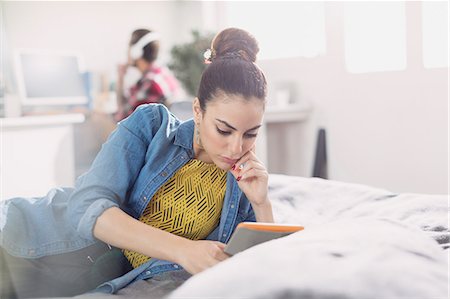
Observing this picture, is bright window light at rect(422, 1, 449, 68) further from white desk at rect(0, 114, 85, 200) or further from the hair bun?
the hair bun

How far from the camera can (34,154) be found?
6.57ft

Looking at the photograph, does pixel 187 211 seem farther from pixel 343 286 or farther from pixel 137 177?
pixel 343 286

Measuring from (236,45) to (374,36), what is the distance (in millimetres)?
1820

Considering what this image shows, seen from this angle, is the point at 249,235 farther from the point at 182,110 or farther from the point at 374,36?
the point at 374,36

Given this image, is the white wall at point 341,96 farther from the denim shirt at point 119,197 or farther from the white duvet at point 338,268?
the white duvet at point 338,268

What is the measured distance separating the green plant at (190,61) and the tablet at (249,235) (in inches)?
94.0

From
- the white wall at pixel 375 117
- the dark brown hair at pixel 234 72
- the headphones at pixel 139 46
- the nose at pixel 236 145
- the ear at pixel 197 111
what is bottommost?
the white wall at pixel 375 117

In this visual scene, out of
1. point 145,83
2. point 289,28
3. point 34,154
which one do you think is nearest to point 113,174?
point 34,154

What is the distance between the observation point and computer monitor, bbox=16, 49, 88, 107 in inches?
125

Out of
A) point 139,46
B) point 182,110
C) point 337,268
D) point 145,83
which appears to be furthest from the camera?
point 139,46

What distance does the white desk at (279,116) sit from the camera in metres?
2.85

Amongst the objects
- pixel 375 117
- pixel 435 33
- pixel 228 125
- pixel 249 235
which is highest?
pixel 435 33

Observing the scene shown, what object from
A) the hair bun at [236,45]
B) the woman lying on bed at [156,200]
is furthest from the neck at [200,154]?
the hair bun at [236,45]

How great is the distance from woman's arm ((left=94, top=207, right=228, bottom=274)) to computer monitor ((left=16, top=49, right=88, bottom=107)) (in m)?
2.37
